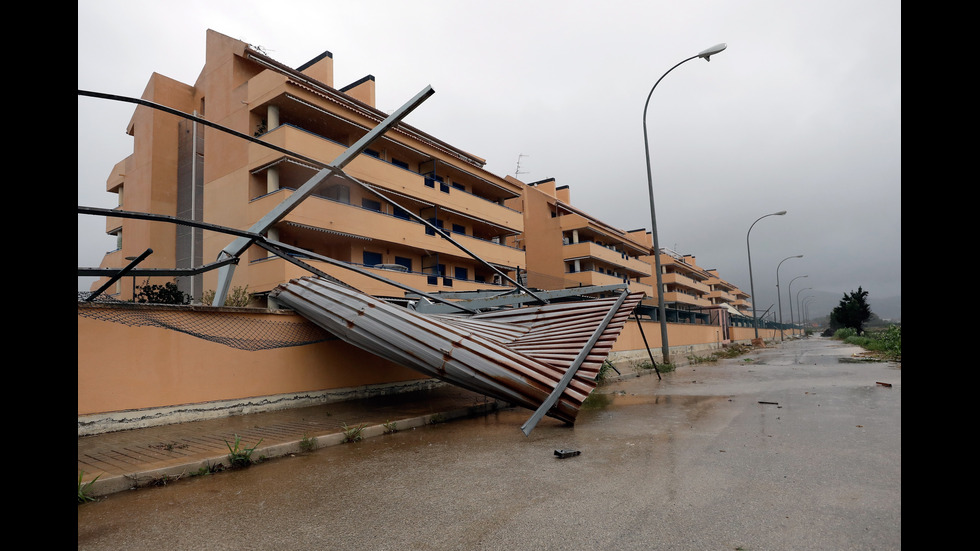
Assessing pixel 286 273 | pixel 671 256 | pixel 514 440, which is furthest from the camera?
pixel 671 256

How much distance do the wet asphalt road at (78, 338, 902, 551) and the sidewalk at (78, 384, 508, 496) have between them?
0.22 metres

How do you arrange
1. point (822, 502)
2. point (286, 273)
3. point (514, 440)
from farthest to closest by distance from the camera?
point (286, 273) < point (514, 440) < point (822, 502)

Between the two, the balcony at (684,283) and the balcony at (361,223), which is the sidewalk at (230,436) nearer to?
the balcony at (361,223)

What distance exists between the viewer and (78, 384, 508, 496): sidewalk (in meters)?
5.17

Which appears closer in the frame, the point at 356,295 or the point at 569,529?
the point at 569,529

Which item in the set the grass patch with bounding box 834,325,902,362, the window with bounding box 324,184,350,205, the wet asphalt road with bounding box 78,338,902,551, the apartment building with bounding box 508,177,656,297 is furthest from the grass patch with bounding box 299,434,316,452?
the apartment building with bounding box 508,177,656,297

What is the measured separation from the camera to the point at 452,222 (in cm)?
2928

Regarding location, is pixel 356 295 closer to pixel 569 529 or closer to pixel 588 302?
pixel 588 302

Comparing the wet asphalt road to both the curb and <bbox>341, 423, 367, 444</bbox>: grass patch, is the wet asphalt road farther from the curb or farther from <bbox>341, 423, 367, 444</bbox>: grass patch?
<bbox>341, 423, 367, 444</bbox>: grass patch

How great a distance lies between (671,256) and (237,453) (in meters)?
58.4

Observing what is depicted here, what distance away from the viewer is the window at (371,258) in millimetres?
23281

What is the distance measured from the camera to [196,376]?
8.11m

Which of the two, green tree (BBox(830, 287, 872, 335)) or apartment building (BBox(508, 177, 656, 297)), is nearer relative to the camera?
apartment building (BBox(508, 177, 656, 297))
